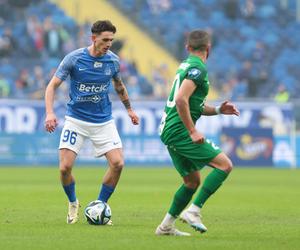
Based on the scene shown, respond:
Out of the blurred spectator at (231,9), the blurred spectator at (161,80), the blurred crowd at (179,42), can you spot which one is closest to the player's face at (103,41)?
the blurred crowd at (179,42)

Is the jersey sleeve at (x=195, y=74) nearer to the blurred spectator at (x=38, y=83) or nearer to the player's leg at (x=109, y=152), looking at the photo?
→ the player's leg at (x=109, y=152)

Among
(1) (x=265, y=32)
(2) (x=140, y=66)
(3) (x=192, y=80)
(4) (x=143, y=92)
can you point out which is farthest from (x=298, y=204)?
(1) (x=265, y=32)

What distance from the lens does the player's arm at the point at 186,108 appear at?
966cm

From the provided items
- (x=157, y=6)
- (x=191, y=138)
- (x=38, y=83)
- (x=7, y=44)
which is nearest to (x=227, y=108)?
(x=191, y=138)

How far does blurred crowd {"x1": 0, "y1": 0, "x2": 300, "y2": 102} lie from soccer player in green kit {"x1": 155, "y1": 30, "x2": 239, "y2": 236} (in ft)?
66.3

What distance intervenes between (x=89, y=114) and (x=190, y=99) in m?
2.32

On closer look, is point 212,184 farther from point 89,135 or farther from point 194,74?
point 89,135

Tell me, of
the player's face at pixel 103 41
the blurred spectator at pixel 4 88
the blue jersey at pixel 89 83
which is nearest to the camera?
the player's face at pixel 103 41

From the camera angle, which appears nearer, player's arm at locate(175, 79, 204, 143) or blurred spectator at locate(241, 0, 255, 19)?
player's arm at locate(175, 79, 204, 143)

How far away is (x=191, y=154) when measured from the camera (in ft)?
32.8

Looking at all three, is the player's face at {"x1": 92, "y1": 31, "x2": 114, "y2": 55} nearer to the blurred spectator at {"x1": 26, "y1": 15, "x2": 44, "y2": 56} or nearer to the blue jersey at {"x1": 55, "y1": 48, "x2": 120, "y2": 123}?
the blue jersey at {"x1": 55, "y1": 48, "x2": 120, "y2": 123}

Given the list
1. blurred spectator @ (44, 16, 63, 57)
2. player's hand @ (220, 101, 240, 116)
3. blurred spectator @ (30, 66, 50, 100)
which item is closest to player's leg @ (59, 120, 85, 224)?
player's hand @ (220, 101, 240, 116)

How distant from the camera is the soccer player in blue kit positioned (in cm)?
1195

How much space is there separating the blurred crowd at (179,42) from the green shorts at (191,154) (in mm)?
20253
